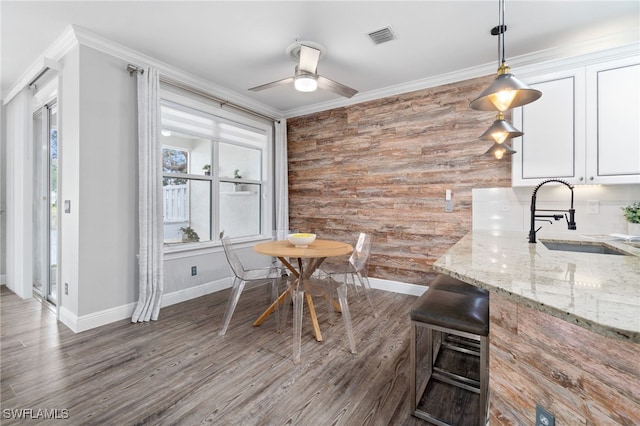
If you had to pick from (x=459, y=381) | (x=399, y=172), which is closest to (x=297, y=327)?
(x=459, y=381)

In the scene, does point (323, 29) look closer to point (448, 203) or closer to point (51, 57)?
point (448, 203)

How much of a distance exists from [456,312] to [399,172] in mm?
2556

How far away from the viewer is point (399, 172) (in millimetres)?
3807

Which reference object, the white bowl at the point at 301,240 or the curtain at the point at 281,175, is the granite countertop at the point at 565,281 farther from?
the curtain at the point at 281,175

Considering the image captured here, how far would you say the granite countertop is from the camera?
27.9 inches

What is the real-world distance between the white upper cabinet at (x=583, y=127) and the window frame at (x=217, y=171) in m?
3.35

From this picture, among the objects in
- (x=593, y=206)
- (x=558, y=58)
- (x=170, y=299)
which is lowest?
(x=170, y=299)

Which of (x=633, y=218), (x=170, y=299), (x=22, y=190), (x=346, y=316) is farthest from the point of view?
(x=22, y=190)

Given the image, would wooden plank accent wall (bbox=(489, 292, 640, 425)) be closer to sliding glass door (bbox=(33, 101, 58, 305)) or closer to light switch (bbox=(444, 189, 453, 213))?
light switch (bbox=(444, 189, 453, 213))

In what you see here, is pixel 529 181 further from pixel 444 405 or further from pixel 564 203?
pixel 444 405

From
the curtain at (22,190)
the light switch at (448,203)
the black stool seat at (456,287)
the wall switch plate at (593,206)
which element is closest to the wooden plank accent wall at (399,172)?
the light switch at (448,203)

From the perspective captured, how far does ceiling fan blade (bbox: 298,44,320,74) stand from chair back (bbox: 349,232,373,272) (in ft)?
5.79

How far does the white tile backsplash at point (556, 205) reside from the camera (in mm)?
2684

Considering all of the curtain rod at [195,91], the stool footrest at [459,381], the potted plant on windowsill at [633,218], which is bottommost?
the stool footrest at [459,381]
